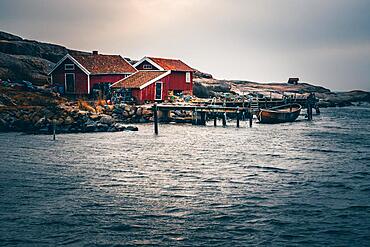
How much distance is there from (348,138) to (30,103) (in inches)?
1214

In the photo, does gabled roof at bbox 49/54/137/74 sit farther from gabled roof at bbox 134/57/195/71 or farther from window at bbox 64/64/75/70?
gabled roof at bbox 134/57/195/71

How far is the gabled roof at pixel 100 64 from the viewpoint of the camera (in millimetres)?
55906

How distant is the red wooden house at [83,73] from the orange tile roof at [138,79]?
185 centimetres

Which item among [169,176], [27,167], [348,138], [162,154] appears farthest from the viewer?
[348,138]

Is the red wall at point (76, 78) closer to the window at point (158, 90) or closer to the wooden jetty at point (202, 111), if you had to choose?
the window at point (158, 90)

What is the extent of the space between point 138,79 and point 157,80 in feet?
7.93

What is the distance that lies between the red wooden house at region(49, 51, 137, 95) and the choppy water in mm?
22996

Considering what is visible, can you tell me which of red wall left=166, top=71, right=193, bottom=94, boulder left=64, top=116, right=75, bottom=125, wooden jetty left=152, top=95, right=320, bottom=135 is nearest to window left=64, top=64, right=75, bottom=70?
red wall left=166, top=71, right=193, bottom=94

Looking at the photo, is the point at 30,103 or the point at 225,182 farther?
the point at 30,103

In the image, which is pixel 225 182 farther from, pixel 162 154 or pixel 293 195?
pixel 162 154

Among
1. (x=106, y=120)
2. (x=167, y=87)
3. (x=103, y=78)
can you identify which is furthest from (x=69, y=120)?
(x=167, y=87)

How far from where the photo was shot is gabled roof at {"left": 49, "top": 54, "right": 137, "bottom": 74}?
55906mm

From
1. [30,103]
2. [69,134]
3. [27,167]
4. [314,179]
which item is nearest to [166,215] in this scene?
[314,179]

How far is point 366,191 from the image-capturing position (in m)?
18.7
